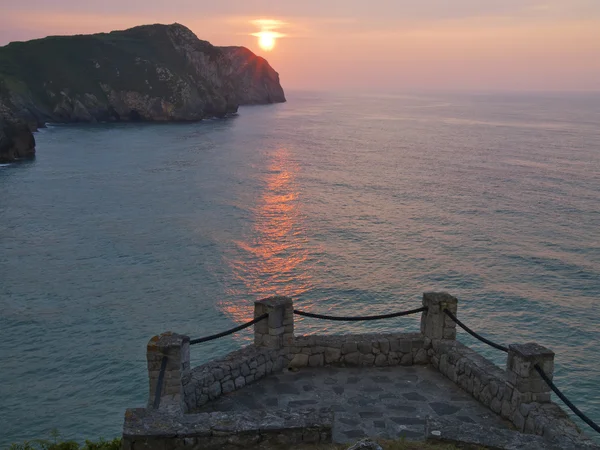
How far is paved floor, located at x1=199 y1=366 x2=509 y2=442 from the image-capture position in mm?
11438

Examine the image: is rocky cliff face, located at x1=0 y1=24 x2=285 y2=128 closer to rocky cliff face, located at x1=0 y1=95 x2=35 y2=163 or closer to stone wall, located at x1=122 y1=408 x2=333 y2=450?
rocky cliff face, located at x1=0 y1=95 x2=35 y2=163

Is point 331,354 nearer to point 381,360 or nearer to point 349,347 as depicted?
point 349,347

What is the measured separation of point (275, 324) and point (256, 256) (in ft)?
107

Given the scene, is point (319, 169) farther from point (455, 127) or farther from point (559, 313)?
point (455, 127)

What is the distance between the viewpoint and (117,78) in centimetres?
15575

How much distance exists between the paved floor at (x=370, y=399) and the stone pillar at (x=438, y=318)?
2.83 ft

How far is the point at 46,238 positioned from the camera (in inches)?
1977

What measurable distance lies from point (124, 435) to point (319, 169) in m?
78.0

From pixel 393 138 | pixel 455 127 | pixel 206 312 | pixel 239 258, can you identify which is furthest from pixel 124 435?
pixel 455 127

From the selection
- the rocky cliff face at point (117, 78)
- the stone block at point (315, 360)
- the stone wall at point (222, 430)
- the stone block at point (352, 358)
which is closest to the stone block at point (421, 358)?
the stone block at point (352, 358)

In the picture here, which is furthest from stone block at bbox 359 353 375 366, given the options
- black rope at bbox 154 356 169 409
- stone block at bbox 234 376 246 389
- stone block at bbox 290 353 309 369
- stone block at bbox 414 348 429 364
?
black rope at bbox 154 356 169 409

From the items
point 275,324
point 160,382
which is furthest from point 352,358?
point 160,382

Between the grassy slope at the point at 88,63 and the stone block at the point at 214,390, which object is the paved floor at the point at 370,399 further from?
the grassy slope at the point at 88,63

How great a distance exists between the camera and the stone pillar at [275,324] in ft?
43.1
